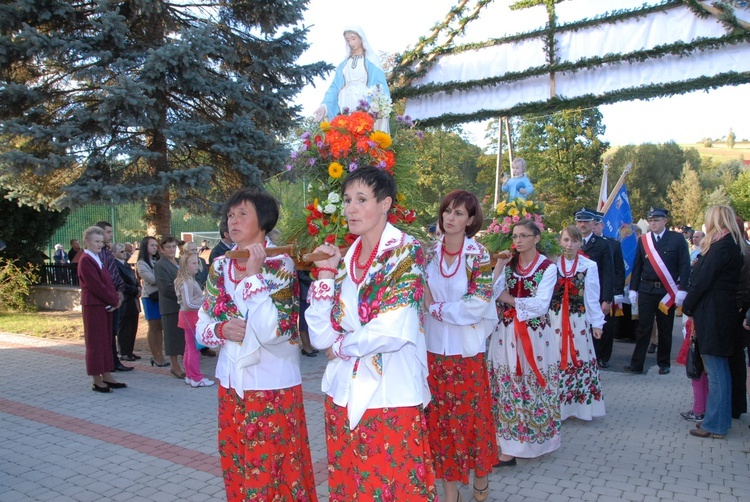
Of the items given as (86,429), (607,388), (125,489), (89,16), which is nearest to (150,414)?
(86,429)

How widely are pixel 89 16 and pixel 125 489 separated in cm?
1006

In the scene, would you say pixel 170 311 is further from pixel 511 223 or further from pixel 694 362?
pixel 694 362

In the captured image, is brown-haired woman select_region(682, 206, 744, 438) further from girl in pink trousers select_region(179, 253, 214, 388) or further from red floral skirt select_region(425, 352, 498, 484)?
girl in pink trousers select_region(179, 253, 214, 388)

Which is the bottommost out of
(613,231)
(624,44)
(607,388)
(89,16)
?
(607,388)

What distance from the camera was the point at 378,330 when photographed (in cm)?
246

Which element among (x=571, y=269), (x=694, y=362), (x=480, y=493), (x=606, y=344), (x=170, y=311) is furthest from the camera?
(x=606, y=344)

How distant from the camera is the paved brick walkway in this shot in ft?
13.7

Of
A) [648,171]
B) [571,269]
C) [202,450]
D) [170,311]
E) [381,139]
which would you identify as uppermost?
[648,171]

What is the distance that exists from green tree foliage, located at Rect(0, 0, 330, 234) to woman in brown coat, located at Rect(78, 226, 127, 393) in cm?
361

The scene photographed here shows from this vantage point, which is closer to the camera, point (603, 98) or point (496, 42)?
point (603, 98)

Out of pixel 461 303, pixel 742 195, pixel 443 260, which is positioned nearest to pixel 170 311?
pixel 443 260

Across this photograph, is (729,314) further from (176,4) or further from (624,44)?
(176,4)

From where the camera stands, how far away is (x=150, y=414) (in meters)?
6.17

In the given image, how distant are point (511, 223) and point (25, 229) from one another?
15.1m
